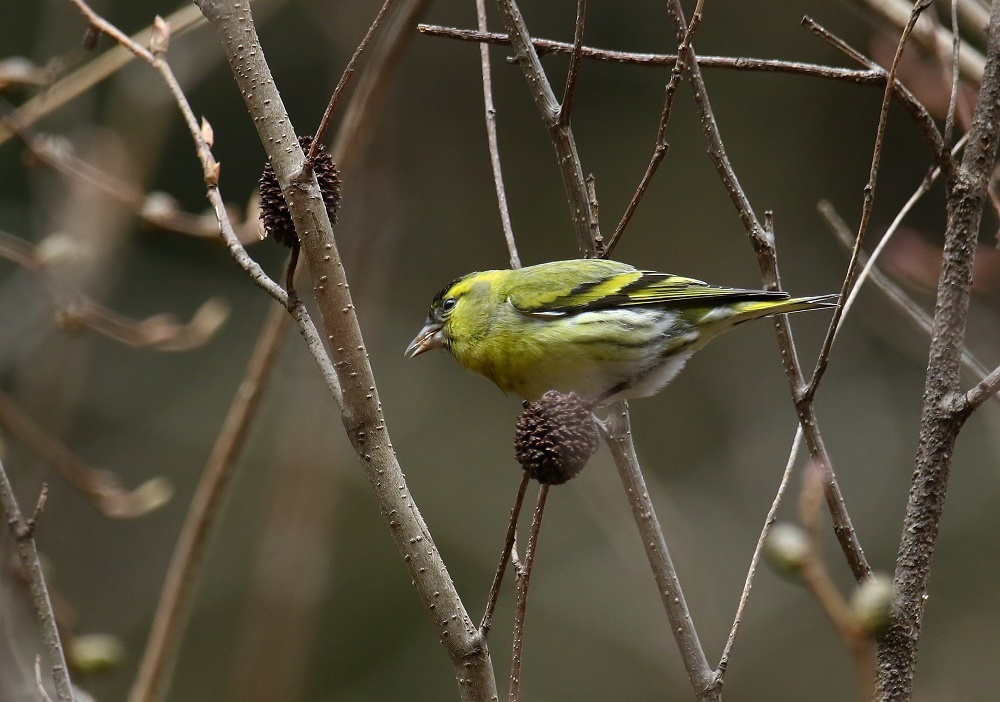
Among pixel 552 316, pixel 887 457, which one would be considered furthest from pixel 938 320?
pixel 887 457

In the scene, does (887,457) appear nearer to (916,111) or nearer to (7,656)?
(916,111)

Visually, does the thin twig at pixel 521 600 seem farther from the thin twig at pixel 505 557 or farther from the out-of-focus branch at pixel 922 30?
the out-of-focus branch at pixel 922 30

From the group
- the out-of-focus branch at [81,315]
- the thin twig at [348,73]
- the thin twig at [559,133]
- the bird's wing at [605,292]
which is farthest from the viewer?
the bird's wing at [605,292]

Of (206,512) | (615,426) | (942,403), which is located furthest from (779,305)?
(206,512)

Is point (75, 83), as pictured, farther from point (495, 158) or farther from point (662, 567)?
point (662, 567)

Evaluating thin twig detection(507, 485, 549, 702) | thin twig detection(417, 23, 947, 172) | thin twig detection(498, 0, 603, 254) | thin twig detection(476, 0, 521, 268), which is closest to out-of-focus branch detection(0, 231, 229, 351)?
thin twig detection(476, 0, 521, 268)

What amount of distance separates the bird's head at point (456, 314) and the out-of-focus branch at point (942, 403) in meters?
2.02

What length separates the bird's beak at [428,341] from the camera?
12.8ft

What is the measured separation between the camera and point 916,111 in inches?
80.7

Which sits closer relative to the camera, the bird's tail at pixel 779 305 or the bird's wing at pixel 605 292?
the bird's tail at pixel 779 305

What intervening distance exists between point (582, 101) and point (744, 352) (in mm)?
2646

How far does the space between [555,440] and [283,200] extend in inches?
26.4

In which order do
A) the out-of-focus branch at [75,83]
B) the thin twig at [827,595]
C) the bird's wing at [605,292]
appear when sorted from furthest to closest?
the bird's wing at [605,292] < the out-of-focus branch at [75,83] < the thin twig at [827,595]

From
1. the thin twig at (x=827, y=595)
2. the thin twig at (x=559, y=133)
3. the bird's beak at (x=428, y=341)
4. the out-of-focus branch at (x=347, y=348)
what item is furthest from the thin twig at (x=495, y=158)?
the bird's beak at (x=428, y=341)
